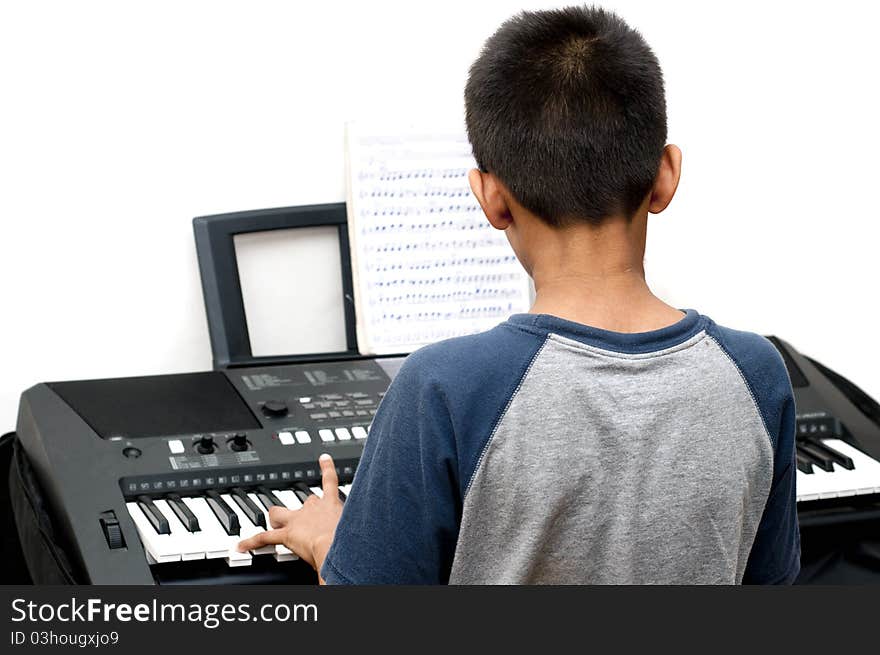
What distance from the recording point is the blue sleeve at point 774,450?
3.47ft

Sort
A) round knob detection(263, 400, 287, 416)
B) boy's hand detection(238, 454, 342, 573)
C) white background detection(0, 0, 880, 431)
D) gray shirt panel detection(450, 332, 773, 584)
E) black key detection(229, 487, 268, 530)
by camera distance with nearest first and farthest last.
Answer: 1. gray shirt panel detection(450, 332, 773, 584)
2. boy's hand detection(238, 454, 342, 573)
3. black key detection(229, 487, 268, 530)
4. round knob detection(263, 400, 287, 416)
5. white background detection(0, 0, 880, 431)

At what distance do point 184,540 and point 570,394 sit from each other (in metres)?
0.54

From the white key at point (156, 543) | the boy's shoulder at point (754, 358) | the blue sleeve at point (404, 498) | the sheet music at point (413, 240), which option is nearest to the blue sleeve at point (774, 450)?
the boy's shoulder at point (754, 358)

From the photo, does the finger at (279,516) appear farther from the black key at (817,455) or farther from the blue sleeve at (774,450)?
the black key at (817,455)

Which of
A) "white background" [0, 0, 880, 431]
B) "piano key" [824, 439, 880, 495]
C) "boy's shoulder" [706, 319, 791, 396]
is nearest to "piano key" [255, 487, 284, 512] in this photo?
"white background" [0, 0, 880, 431]

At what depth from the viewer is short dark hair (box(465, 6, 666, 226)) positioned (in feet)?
3.29

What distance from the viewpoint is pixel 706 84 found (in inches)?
82.0

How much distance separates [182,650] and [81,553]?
0.97ft

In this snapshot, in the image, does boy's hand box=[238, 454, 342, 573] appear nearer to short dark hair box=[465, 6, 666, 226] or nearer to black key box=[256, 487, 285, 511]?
black key box=[256, 487, 285, 511]

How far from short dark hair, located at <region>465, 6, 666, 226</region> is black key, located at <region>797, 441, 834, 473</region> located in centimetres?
75

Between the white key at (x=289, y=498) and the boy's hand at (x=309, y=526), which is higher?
the boy's hand at (x=309, y=526)

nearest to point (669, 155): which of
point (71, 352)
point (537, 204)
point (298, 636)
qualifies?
point (537, 204)

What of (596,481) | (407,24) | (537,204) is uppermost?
(407,24)

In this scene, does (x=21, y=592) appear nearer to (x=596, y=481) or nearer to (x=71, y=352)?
(x=596, y=481)
